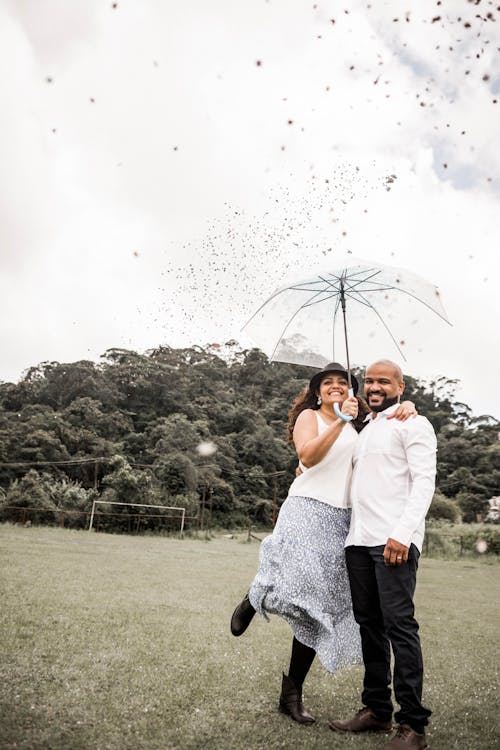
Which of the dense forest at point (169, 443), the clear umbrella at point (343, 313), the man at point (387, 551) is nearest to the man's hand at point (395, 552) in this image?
the man at point (387, 551)

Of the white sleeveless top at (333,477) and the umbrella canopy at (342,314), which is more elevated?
the umbrella canopy at (342,314)

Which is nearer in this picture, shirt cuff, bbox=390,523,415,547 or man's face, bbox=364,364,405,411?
shirt cuff, bbox=390,523,415,547

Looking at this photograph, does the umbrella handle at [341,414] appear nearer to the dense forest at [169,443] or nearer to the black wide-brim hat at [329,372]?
the black wide-brim hat at [329,372]

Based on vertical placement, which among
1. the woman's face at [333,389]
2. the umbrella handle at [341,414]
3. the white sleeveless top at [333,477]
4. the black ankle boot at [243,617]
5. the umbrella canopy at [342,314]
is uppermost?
the umbrella canopy at [342,314]

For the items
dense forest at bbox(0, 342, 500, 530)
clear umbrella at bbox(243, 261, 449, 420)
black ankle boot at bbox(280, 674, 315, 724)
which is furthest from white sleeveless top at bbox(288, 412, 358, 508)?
dense forest at bbox(0, 342, 500, 530)

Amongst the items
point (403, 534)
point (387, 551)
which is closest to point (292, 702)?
point (387, 551)

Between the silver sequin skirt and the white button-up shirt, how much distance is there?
0.15 m

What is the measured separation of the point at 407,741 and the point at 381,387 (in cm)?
181

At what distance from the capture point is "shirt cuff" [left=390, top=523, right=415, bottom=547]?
3.06 meters

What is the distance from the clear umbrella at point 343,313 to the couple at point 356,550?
49 centimetres

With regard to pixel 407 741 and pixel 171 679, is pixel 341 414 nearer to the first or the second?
pixel 407 741

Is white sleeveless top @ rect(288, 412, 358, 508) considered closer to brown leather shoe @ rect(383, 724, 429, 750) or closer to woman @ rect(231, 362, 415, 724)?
woman @ rect(231, 362, 415, 724)

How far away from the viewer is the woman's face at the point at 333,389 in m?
3.67

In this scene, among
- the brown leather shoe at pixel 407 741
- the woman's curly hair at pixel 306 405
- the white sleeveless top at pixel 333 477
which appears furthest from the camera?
the woman's curly hair at pixel 306 405
